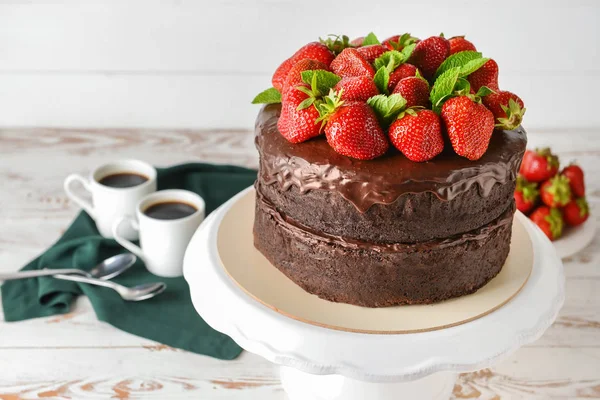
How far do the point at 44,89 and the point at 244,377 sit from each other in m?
2.13

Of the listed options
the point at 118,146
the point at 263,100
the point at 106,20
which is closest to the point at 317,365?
the point at 263,100

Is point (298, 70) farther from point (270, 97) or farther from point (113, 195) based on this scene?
point (113, 195)

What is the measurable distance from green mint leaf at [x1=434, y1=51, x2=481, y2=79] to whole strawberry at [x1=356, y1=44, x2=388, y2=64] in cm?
17

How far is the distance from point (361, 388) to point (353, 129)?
725 millimetres

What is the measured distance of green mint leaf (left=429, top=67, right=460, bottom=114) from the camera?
1.57 m

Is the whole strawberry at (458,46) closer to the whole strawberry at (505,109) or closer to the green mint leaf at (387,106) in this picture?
the whole strawberry at (505,109)

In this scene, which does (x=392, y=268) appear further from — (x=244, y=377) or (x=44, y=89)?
(x=44, y=89)

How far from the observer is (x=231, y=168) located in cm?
296

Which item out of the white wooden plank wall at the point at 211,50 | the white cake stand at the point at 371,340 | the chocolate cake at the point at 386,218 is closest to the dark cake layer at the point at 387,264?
the chocolate cake at the point at 386,218

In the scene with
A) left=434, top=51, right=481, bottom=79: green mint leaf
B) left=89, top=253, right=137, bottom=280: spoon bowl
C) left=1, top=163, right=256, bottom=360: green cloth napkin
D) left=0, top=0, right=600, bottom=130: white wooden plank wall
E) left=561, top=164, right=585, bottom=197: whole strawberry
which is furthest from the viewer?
left=0, top=0, right=600, bottom=130: white wooden plank wall

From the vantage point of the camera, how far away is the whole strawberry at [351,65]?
5.55 ft

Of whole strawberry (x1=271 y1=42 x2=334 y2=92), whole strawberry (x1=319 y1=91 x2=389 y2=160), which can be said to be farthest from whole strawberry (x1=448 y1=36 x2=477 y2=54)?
whole strawberry (x1=319 y1=91 x2=389 y2=160)

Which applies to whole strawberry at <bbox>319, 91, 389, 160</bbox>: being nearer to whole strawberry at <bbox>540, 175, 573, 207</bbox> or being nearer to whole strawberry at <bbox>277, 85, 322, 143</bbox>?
whole strawberry at <bbox>277, 85, 322, 143</bbox>

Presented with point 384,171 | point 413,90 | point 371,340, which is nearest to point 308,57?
point 413,90
